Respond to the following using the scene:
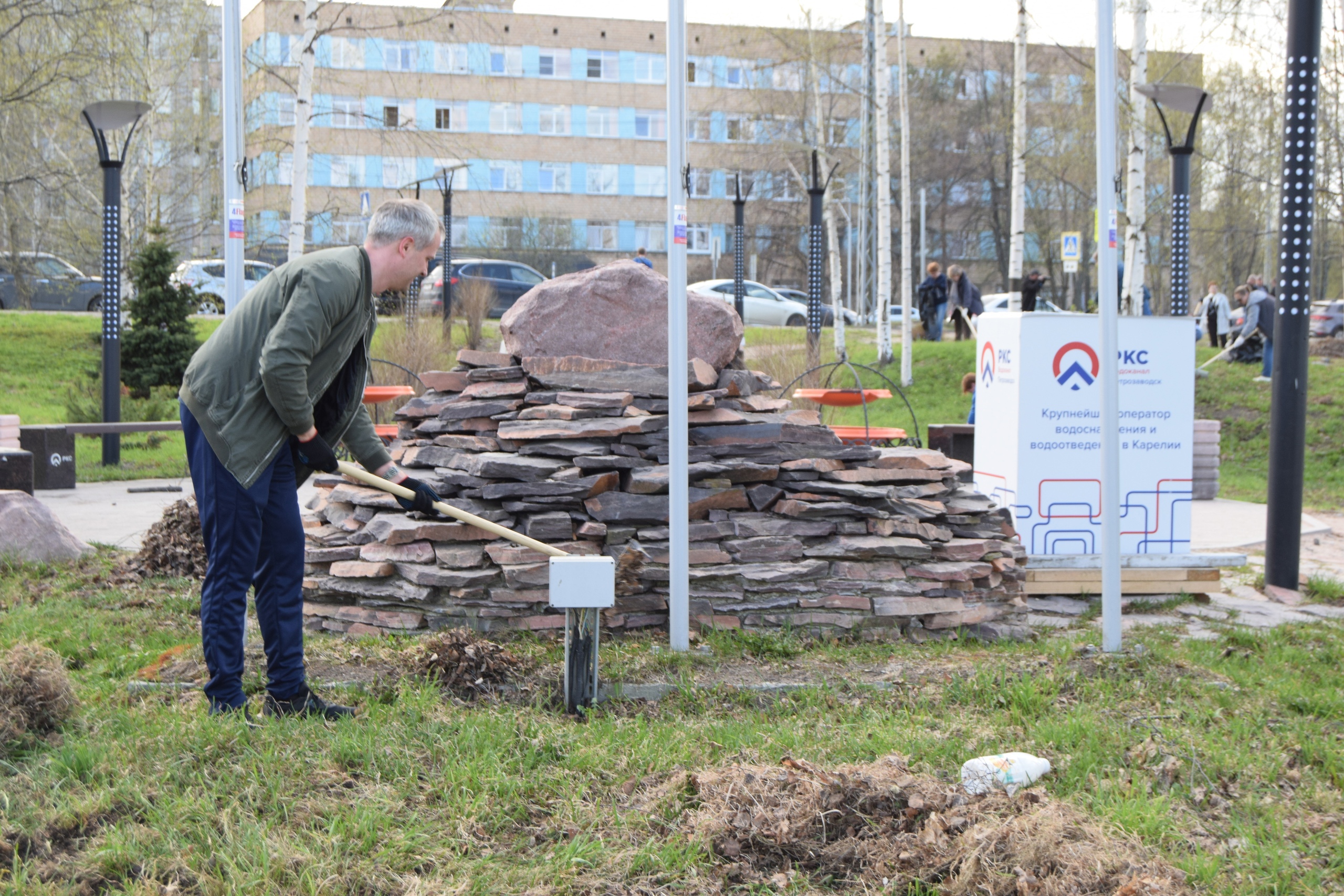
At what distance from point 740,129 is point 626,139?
658 centimetres

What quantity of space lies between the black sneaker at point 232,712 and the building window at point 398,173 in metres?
39.6

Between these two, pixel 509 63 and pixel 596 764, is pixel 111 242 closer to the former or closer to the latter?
pixel 596 764

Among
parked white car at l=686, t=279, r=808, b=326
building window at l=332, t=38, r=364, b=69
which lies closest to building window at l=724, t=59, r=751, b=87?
building window at l=332, t=38, r=364, b=69

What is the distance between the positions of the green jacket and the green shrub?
12.6 metres

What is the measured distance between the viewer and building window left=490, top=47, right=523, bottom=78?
50750 mm

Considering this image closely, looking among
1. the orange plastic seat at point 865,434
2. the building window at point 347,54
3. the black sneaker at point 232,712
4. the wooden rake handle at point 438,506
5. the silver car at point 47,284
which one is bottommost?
the black sneaker at point 232,712

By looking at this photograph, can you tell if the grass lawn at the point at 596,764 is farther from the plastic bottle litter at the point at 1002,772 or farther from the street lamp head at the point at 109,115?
the street lamp head at the point at 109,115

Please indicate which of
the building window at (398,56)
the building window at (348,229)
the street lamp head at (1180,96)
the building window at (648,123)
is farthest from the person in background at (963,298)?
the building window at (648,123)

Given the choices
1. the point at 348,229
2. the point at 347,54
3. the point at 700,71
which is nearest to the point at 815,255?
the point at 348,229

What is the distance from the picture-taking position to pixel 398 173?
4541 cm

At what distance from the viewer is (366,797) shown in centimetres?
318

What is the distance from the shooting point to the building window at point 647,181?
5275 cm

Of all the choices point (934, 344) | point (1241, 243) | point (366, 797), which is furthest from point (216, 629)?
point (1241, 243)

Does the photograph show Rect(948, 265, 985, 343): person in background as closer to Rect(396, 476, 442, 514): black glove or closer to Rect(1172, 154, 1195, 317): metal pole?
Rect(1172, 154, 1195, 317): metal pole
